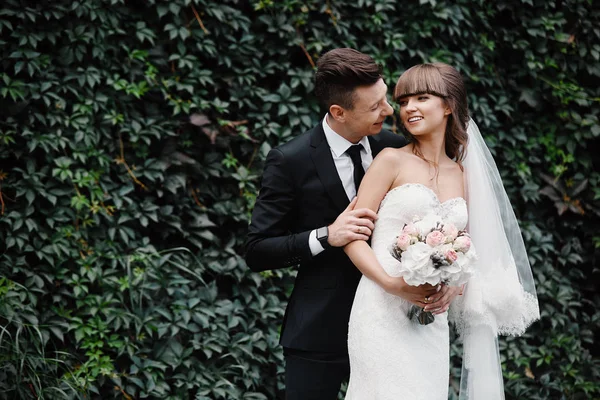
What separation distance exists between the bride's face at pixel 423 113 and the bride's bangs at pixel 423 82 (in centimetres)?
2

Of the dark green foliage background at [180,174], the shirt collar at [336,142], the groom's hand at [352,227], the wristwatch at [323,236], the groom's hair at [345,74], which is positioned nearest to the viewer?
the groom's hand at [352,227]

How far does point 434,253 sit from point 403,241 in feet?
0.40

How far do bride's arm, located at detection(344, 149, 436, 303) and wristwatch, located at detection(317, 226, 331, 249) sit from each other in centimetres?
9

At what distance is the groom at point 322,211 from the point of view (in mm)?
3010

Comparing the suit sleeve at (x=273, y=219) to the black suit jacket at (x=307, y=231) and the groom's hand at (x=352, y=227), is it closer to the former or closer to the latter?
the black suit jacket at (x=307, y=231)

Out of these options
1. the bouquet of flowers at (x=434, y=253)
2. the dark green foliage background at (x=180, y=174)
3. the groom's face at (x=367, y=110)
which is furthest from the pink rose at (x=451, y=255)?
the dark green foliage background at (x=180, y=174)

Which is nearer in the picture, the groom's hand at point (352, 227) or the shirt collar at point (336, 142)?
the groom's hand at point (352, 227)

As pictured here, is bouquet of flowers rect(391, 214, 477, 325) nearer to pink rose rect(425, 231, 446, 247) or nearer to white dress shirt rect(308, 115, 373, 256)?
pink rose rect(425, 231, 446, 247)

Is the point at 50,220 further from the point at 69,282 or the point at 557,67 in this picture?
the point at 557,67

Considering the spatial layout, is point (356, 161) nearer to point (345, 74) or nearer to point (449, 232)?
point (345, 74)

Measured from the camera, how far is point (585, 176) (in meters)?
5.47

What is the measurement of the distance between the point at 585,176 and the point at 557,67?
874mm

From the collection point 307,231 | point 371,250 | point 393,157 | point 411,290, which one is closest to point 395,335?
point 411,290

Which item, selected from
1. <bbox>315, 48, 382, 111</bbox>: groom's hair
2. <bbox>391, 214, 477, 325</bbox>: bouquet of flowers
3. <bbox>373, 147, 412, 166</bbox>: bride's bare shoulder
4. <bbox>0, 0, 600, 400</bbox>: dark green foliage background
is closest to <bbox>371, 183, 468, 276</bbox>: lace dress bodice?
<bbox>373, 147, 412, 166</bbox>: bride's bare shoulder
